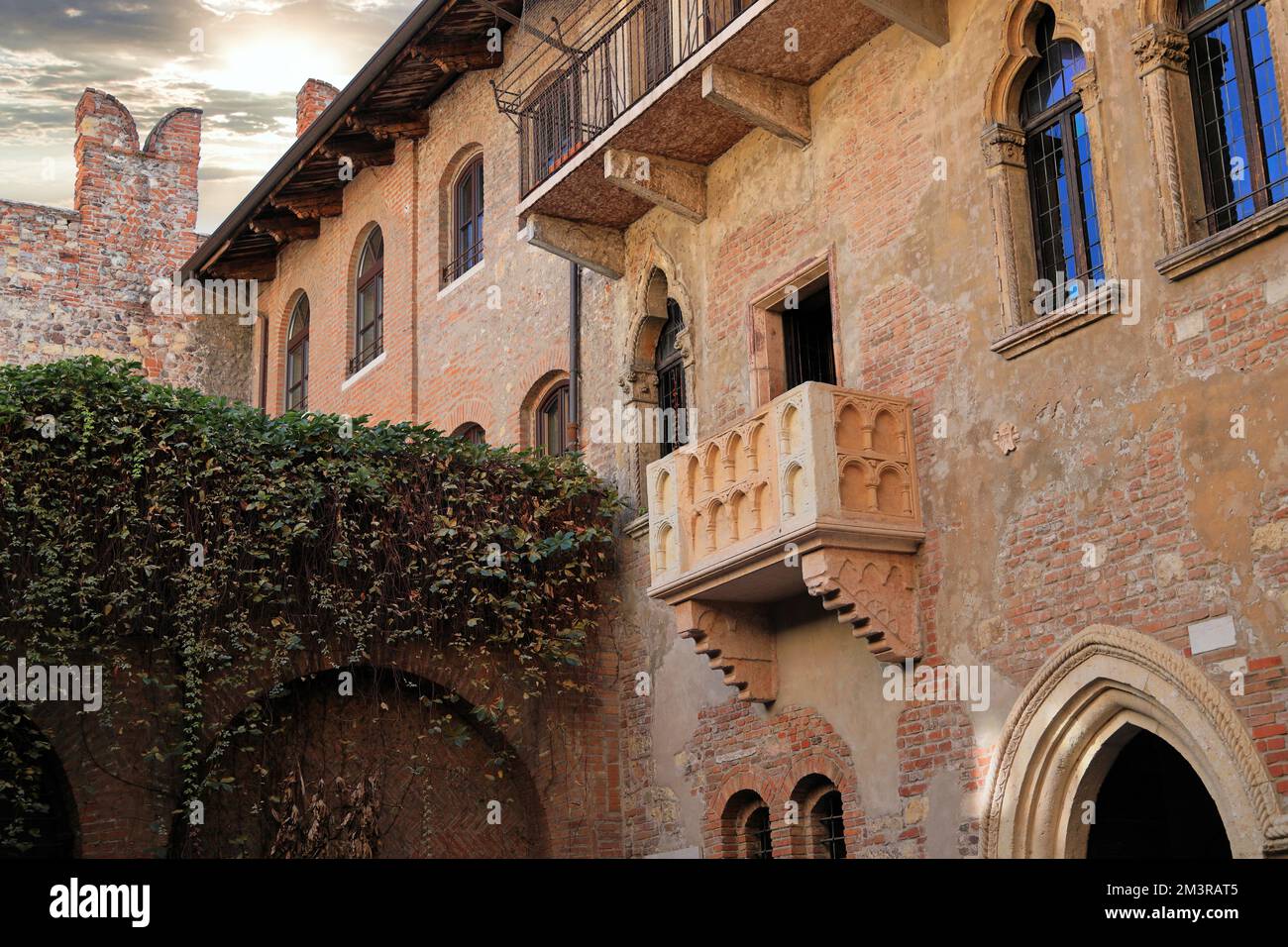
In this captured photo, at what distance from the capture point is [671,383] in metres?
13.5

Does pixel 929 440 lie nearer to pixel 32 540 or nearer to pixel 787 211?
pixel 787 211

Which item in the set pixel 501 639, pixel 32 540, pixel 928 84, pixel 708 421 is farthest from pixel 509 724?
pixel 928 84

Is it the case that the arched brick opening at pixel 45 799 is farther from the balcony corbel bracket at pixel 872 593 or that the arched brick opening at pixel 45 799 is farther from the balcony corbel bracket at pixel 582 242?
the balcony corbel bracket at pixel 582 242

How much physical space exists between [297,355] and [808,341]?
10.9m

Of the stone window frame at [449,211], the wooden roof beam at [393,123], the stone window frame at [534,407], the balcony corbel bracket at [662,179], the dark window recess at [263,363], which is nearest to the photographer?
the balcony corbel bracket at [662,179]

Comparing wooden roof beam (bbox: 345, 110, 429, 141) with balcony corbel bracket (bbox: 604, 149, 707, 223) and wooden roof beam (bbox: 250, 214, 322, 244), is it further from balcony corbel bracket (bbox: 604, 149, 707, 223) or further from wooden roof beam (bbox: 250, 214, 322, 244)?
balcony corbel bracket (bbox: 604, 149, 707, 223)

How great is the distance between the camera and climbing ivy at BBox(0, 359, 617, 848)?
441 inches

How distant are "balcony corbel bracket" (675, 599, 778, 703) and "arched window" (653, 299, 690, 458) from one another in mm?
1870

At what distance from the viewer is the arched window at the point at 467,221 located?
17047 millimetres

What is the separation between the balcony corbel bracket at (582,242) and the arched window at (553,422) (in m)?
1.54

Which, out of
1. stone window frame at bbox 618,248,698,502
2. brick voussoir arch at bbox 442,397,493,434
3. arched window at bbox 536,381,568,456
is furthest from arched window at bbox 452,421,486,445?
stone window frame at bbox 618,248,698,502

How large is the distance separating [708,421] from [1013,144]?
347cm

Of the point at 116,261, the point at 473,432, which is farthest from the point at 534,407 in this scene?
the point at 116,261

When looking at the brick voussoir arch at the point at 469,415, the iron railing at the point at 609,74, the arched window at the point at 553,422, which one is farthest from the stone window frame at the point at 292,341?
the iron railing at the point at 609,74
